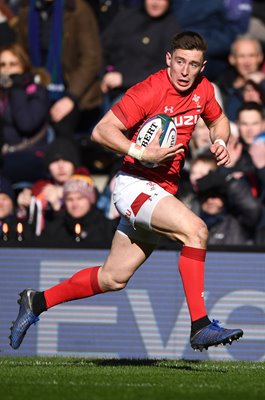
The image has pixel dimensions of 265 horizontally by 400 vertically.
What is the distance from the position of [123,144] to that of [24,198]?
16.6 ft

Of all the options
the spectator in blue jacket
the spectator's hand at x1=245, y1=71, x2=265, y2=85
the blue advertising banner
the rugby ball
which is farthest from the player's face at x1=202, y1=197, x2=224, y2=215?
the rugby ball

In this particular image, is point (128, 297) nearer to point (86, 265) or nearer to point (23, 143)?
point (86, 265)

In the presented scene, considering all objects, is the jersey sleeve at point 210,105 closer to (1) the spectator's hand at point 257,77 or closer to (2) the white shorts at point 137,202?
(2) the white shorts at point 137,202

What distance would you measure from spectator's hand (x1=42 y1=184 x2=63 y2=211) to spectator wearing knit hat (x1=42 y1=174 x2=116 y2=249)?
0.43 meters

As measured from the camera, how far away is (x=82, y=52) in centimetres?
1459

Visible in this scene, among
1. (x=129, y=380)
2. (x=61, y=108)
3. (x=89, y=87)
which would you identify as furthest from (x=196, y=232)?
(x=89, y=87)

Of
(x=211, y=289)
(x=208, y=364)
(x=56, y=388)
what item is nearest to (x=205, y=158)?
(x=211, y=289)

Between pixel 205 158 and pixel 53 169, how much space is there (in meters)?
1.71

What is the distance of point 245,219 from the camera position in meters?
12.2

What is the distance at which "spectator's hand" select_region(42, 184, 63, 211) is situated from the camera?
1316cm

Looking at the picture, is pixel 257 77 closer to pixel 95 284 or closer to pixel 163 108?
pixel 163 108

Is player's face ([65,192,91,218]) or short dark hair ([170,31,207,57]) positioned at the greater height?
short dark hair ([170,31,207,57])

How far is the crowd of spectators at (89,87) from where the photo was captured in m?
12.9

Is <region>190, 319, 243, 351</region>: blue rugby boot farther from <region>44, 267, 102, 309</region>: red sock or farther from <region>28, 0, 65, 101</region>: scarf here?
<region>28, 0, 65, 101</region>: scarf
